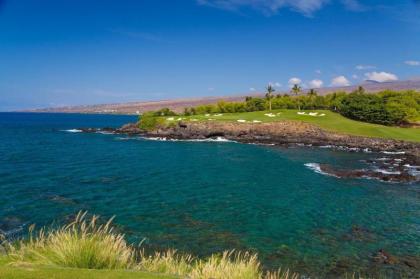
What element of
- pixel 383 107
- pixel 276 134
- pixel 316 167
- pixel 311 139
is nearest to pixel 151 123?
pixel 276 134

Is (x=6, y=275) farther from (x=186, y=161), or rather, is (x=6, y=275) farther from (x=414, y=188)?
(x=186, y=161)

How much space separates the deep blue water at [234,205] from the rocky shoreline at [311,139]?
178 inches

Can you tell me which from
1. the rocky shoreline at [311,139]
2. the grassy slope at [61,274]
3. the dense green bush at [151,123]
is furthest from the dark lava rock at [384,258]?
the dense green bush at [151,123]

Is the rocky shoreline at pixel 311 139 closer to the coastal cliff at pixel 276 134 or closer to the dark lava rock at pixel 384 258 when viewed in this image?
the coastal cliff at pixel 276 134

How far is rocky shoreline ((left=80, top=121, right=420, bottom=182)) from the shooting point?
47019 millimetres

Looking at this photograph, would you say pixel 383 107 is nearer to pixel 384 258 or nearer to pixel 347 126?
pixel 347 126

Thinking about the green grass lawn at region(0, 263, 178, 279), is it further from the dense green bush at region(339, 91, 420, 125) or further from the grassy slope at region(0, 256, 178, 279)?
the dense green bush at region(339, 91, 420, 125)

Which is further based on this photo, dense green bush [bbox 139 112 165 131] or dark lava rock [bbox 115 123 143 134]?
dark lava rock [bbox 115 123 143 134]

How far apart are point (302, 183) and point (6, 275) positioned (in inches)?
1389

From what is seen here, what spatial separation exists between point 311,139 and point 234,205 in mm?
52564

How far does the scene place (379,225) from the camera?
26594 mm

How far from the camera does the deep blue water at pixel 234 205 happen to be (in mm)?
21938

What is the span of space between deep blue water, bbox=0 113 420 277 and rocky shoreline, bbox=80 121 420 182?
4519 millimetres

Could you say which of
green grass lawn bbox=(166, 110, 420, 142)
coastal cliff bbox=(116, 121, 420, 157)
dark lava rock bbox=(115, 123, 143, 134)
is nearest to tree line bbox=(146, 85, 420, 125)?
green grass lawn bbox=(166, 110, 420, 142)
